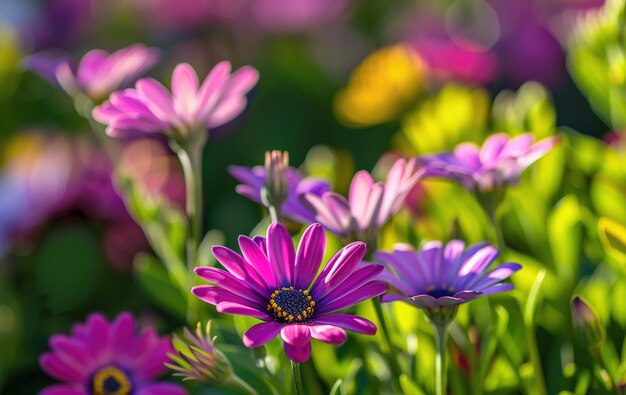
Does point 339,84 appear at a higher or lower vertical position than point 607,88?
lower

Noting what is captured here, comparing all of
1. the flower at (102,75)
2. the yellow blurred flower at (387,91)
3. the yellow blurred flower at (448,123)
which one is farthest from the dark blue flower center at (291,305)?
the yellow blurred flower at (387,91)

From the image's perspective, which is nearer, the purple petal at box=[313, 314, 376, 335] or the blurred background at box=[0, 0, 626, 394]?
the purple petal at box=[313, 314, 376, 335]

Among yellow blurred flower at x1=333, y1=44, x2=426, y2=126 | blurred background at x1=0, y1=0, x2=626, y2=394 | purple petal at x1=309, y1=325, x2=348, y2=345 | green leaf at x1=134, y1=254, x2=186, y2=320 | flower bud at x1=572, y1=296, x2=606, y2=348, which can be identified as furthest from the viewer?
yellow blurred flower at x1=333, y1=44, x2=426, y2=126

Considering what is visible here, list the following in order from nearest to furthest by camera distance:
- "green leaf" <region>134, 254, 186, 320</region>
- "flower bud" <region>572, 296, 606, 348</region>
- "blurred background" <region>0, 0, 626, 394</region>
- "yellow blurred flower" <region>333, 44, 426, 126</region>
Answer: "flower bud" <region>572, 296, 606, 348</region> < "green leaf" <region>134, 254, 186, 320</region> < "blurred background" <region>0, 0, 626, 394</region> < "yellow blurred flower" <region>333, 44, 426, 126</region>

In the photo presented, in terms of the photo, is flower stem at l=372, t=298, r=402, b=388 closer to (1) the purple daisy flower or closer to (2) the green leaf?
(1) the purple daisy flower

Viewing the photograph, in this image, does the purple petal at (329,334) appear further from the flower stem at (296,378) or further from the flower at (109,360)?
the flower at (109,360)

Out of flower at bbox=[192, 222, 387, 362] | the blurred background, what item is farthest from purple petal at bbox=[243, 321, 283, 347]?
the blurred background

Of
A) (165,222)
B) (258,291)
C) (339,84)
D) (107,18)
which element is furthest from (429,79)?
(107,18)

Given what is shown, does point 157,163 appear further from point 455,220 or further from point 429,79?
point 455,220
